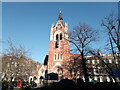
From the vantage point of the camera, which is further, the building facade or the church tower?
the church tower

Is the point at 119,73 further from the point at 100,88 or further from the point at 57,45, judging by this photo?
the point at 57,45

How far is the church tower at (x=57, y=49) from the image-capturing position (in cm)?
3109

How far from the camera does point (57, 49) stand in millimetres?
33719

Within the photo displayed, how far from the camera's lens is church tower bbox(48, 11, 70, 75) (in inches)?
1224

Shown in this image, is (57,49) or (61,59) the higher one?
(57,49)

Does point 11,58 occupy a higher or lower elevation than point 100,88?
higher

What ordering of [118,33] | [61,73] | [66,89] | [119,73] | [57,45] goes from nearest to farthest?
[119,73] < [66,89] < [118,33] < [61,73] < [57,45]

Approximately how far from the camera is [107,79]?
36531 mm

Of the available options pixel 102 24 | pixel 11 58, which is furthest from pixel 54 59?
pixel 102 24

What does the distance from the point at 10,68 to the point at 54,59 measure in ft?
54.6

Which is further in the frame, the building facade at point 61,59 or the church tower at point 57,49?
the church tower at point 57,49

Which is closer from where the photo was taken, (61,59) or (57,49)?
(61,59)

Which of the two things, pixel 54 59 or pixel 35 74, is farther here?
pixel 35 74

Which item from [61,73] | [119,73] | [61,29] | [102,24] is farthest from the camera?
[61,29]
